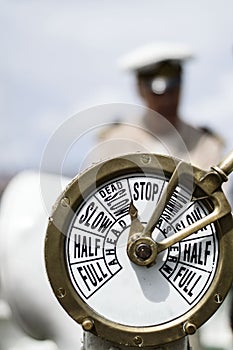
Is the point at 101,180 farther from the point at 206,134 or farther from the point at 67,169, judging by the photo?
the point at 206,134

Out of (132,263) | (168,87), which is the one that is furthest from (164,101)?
(132,263)

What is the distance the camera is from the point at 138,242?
8.52 feet

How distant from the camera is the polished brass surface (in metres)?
2.59

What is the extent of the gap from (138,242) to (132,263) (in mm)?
44

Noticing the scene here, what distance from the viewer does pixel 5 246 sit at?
11.9ft

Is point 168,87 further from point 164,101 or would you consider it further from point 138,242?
point 138,242

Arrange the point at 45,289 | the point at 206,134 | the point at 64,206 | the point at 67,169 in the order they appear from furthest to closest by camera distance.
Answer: the point at 206,134
the point at 45,289
the point at 67,169
the point at 64,206

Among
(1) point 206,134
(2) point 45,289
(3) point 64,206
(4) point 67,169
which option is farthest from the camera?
(1) point 206,134

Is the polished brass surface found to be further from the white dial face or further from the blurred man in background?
the blurred man in background

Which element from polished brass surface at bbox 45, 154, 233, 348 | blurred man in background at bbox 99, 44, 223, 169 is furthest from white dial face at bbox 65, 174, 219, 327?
blurred man in background at bbox 99, 44, 223, 169

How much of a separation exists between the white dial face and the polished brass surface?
0.01 metres

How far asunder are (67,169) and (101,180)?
8.8 inches

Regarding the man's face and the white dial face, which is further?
the man's face

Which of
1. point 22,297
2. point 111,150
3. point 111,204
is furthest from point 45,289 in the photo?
point 111,204
